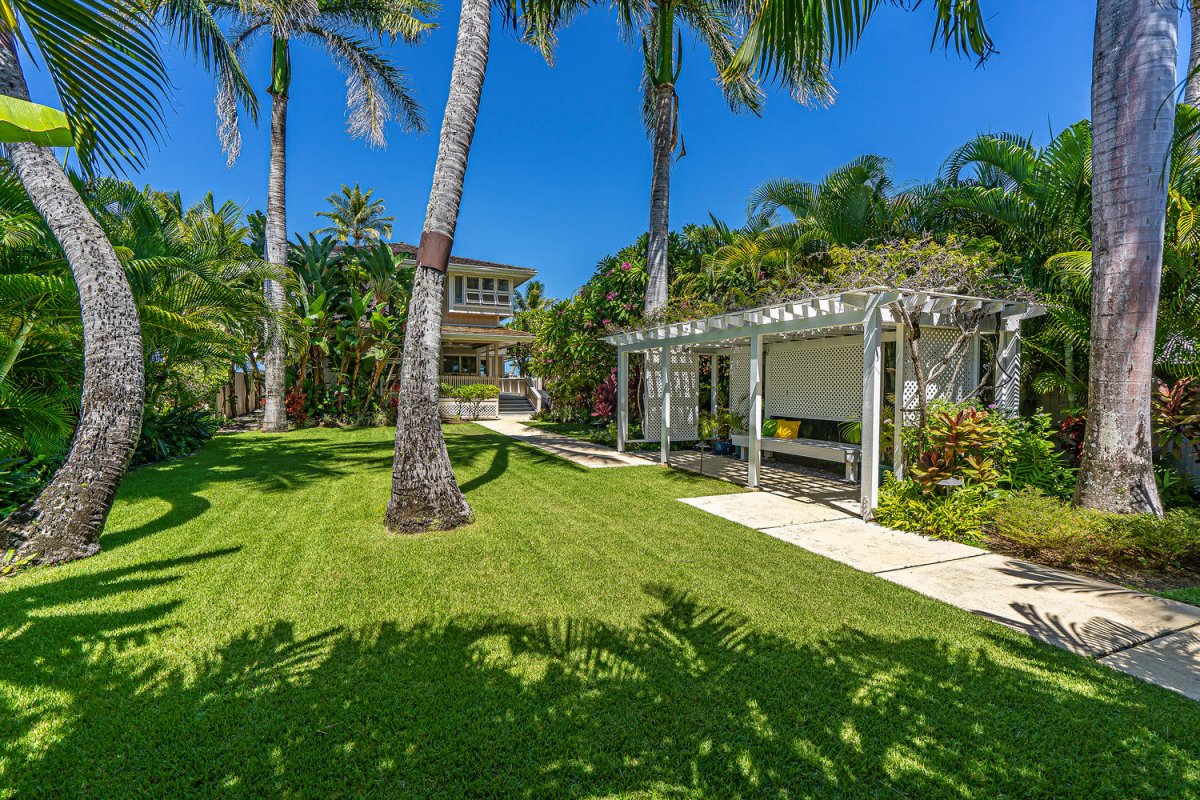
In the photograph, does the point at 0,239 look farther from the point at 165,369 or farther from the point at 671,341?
the point at 671,341

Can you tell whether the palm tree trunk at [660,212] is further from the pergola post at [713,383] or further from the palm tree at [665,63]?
the pergola post at [713,383]

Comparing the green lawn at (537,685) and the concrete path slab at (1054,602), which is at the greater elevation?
the concrete path slab at (1054,602)

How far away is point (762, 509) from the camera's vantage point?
7.14m

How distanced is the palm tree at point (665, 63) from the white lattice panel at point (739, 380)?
221cm

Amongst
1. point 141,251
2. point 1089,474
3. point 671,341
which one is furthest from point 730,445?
point 141,251

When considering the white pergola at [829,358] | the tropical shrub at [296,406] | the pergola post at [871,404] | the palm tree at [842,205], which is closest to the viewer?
the pergola post at [871,404]

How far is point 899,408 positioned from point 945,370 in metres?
1.26

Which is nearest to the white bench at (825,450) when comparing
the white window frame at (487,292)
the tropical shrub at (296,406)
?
the tropical shrub at (296,406)

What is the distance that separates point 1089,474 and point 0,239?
1180 cm

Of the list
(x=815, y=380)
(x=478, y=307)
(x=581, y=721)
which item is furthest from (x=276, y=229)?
(x=581, y=721)

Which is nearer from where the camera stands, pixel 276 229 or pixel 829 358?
pixel 829 358

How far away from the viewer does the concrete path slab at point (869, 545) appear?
16.6 ft

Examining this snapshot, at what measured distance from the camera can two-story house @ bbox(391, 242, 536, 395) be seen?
87.0 feet

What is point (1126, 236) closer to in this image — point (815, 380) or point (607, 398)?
point (815, 380)
